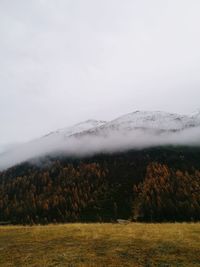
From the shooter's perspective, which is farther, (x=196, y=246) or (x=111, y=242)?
(x=111, y=242)

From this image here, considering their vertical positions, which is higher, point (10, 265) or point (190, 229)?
point (10, 265)

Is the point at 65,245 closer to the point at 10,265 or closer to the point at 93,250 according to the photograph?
the point at 93,250

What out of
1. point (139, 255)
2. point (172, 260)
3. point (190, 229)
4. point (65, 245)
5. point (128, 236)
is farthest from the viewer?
Result: point (190, 229)

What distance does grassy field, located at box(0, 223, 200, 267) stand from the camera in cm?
2595

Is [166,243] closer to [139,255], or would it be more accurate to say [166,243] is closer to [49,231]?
[139,255]

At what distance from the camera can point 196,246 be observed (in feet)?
95.5

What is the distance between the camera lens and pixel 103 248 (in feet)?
98.5

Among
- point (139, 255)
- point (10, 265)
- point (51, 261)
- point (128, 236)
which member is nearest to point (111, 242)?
point (128, 236)

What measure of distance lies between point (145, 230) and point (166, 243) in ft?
26.4

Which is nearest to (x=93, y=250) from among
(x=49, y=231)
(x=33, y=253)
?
(x=33, y=253)

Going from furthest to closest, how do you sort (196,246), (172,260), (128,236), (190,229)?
1. (190,229)
2. (128,236)
3. (196,246)
4. (172,260)

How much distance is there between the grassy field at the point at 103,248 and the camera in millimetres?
25955

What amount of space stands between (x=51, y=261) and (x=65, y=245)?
5393 mm

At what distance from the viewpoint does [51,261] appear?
87.5ft
